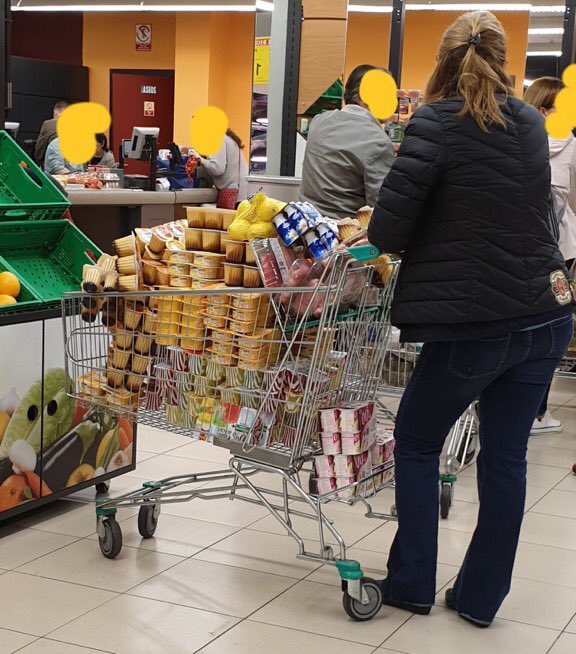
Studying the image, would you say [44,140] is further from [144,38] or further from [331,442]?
[331,442]

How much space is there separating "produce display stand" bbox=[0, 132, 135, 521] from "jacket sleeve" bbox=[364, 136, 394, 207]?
118cm

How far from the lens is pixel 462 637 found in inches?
111

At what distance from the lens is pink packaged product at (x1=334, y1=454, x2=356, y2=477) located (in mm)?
2873

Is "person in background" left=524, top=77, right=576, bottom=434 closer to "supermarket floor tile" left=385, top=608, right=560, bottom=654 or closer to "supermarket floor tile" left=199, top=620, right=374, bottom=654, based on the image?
"supermarket floor tile" left=385, top=608, right=560, bottom=654

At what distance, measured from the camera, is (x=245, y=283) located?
2.94 m

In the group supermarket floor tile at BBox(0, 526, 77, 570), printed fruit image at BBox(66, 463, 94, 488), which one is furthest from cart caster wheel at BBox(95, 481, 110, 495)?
supermarket floor tile at BBox(0, 526, 77, 570)

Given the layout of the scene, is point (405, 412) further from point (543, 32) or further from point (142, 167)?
point (543, 32)

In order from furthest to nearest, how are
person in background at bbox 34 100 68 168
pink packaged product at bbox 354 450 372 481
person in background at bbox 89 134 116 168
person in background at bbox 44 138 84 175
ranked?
person in background at bbox 89 134 116 168 < person in background at bbox 34 100 68 168 < person in background at bbox 44 138 84 175 < pink packaged product at bbox 354 450 372 481

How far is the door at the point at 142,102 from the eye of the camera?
18.6 m

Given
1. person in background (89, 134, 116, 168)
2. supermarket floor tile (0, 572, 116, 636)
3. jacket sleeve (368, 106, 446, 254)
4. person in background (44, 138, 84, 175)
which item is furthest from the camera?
person in background (89, 134, 116, 168)

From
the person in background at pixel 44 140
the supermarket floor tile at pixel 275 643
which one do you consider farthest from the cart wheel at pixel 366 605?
the person in background at pixel 44 140

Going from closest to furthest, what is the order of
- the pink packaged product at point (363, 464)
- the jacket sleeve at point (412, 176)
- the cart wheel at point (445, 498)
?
the jacket sleeve at point (412, 176), the pink packaged product at point (363, 464), the cart wheel at point (445, 498)

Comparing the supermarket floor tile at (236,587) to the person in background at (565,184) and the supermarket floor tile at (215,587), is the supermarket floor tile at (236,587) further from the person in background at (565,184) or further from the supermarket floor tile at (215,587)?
the person in background at (565,184)

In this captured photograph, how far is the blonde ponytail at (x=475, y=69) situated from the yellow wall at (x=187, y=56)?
1555cm
